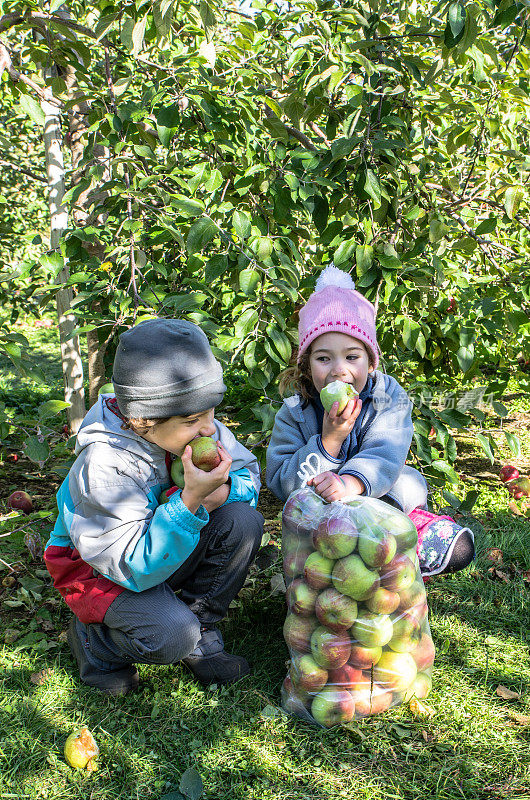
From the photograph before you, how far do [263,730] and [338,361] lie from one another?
3.21 ft

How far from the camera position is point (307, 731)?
1.59m

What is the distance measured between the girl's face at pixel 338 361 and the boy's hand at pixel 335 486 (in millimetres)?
305

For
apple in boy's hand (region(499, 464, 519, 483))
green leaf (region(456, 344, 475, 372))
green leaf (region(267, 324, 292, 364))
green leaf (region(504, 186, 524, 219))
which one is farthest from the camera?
apple in boy's hand (region(499, 464, 519, 483))

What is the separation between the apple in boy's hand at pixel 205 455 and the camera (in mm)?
1574

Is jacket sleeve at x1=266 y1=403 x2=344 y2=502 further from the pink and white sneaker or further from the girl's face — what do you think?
the pink and white sneaker

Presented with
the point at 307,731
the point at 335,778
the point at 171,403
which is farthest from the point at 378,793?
the point at 171,403

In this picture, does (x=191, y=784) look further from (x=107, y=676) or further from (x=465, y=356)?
(x=465, y=356)

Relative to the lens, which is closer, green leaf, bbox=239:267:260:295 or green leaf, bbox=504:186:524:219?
green leaf, bbox=239:267:260:295

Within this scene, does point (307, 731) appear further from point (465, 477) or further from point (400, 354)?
point (465, 477)

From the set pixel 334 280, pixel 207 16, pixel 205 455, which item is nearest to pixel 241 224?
pixel 334 280

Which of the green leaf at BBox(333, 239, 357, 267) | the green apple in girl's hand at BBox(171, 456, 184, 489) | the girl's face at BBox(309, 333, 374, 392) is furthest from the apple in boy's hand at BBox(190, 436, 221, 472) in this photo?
the green leaf at BBox(333, 239, 357, 267)

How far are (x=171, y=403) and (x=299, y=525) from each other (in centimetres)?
44

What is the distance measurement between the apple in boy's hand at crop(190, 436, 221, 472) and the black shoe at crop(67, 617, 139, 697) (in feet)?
2.10

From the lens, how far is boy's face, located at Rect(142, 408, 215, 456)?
1636 mm
